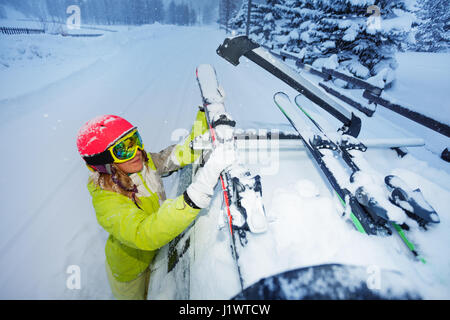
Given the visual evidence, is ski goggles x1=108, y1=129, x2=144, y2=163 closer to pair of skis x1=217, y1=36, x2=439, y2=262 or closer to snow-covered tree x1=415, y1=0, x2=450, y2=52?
pair of skis x1=217, y1=36, x2=439, y2=262

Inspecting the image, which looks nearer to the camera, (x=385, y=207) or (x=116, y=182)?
(x=385, y=207)

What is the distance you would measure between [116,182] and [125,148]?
0.30 metres

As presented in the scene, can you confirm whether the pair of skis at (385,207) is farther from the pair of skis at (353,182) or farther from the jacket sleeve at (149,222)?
the jacket sleeve at (149,222)

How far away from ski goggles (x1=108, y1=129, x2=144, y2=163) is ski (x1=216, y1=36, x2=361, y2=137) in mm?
1138

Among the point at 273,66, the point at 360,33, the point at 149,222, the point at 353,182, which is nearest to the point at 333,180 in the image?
the point at 353,182

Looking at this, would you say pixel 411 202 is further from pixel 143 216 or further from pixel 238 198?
pixel 143 216

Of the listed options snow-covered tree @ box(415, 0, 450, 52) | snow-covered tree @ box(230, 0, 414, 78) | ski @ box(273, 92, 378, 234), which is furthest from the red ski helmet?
snow-covered tree @ box(415, 0, 450, 52)

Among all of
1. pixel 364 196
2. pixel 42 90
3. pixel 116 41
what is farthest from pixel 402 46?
pixel 116 41

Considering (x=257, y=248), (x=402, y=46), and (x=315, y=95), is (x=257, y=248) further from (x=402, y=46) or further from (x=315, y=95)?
(x=402, y=46)

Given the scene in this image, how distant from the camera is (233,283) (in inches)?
47.0

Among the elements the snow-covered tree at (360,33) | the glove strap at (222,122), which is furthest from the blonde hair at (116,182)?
the snow-covered tree at (360,33)

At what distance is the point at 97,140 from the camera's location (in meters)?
1.55

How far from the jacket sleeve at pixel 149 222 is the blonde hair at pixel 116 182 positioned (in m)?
0.17
